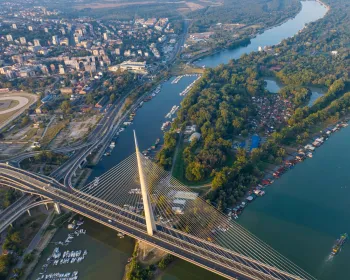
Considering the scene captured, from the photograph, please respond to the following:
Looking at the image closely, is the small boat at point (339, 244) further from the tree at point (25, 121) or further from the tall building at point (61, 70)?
the tall building at point (61, 70)

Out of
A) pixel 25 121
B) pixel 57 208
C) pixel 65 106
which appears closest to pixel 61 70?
pixel 65 106

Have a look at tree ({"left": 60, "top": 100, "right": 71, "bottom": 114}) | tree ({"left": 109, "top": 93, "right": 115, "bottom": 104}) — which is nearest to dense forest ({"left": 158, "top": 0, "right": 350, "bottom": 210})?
tree ({"left": 109, "top": 93, "right": 115, "bottom": 104})

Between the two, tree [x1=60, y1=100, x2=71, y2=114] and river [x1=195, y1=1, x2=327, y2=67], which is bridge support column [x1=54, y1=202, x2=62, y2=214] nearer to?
tree [x1=60, y1=100, x2=71, y2=114]

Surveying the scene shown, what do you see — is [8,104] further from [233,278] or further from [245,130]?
[233,278]

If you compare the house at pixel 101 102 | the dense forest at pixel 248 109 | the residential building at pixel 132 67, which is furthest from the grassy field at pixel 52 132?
the residential building at pixel 132 67

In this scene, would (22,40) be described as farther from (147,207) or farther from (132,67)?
(147,207)

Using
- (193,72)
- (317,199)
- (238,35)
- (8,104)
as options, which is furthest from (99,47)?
(317,199)

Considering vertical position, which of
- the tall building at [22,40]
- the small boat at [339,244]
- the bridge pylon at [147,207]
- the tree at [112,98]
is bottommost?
the tall building at [22,40]
